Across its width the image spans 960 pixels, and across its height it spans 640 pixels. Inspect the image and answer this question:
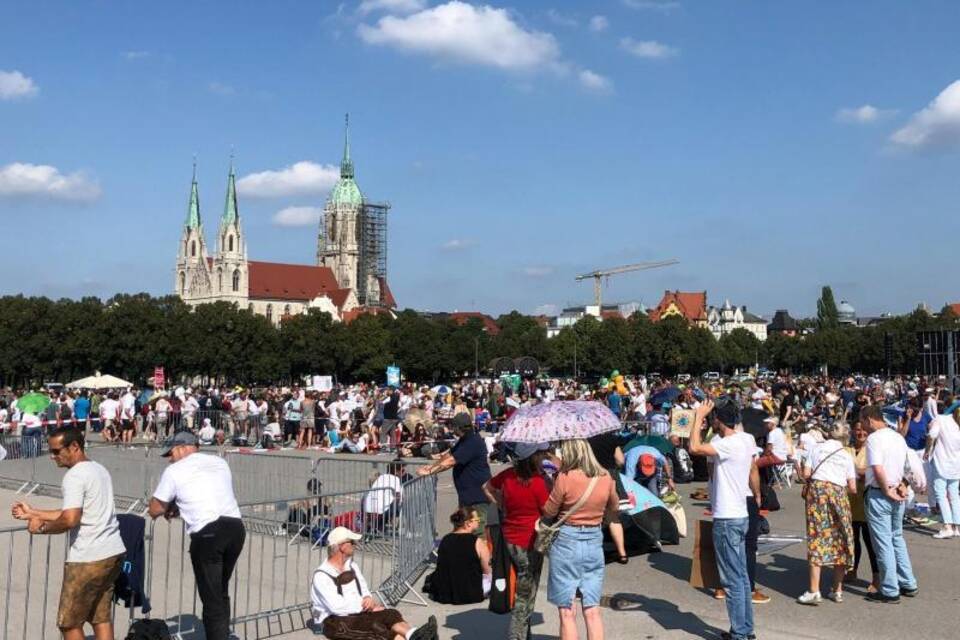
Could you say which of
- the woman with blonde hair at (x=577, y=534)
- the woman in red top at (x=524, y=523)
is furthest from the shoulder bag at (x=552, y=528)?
the woman in red top at (x=524, y=523)

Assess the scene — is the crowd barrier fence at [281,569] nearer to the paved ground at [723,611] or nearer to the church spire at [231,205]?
the paved ground at [723,611]

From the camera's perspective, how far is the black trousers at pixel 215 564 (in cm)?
634

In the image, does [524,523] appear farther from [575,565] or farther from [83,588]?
[83,588]

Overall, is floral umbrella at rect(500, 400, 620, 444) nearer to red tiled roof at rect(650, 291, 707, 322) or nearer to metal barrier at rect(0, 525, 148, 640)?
metal barrier at rect(0, 525, 148, 640)

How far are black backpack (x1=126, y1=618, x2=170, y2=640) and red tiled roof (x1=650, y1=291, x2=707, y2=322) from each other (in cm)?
16107

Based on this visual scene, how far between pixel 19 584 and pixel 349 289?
467 ft

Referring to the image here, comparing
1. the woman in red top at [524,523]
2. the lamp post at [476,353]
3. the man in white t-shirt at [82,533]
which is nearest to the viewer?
the man in white t-shirt at [82,533]

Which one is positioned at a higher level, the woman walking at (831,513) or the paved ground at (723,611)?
the woman walking at (831,513)

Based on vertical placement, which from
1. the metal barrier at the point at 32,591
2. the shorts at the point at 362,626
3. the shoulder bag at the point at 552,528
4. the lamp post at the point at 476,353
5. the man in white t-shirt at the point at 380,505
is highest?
the lamp post at the point at 476,353

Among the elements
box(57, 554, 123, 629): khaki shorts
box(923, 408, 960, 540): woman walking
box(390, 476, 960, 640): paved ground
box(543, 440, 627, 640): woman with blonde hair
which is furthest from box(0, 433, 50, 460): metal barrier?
box(923, 408, 960, 540): woman walking

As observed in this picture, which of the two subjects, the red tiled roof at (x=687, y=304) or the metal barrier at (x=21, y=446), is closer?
the metal barrier at (x=21, y=446)

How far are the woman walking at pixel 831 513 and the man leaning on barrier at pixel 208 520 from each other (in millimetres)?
5047

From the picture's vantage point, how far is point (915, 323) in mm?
92375

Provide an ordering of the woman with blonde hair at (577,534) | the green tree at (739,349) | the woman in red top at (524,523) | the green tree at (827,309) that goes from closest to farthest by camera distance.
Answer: the woman with blonde hair at (577,534) < the woman in red top at (524,523) < the green tree at (739,349) < the green tree at (827,309)
